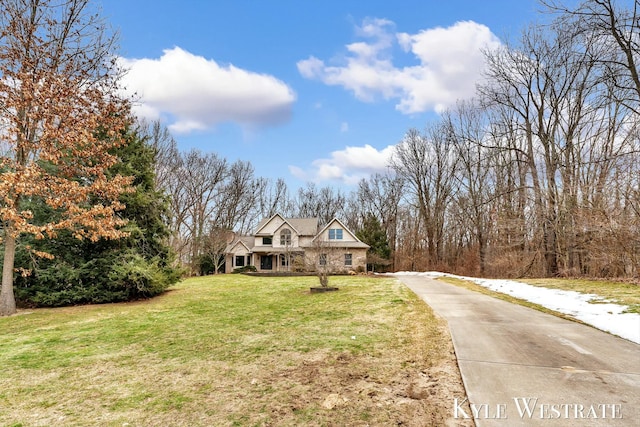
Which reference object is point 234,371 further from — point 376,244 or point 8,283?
point 376,244

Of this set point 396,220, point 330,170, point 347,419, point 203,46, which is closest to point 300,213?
point 330,170

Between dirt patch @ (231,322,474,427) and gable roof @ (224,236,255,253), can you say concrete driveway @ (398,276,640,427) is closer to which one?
dirt patch @ (231,322,474,427)

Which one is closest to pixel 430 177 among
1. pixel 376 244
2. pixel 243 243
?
pixel 376 244

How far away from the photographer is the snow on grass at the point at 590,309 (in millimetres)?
5642

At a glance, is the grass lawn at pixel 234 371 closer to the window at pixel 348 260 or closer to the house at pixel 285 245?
the house at pixel 285 245

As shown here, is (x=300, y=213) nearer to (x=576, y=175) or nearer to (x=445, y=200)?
(x=445, y=200)

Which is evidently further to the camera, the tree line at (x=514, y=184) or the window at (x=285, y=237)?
the window at (x=285, y=237)

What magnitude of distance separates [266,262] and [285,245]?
3.24 meters

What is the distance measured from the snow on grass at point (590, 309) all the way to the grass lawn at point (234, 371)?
2898mm

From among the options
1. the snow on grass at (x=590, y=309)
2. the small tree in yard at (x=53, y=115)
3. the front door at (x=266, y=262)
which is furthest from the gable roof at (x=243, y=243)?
the snow on grass at (x=590, y=309)

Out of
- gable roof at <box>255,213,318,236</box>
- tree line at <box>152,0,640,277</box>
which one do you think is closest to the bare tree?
tree line at <box>152,0,640,277</box>

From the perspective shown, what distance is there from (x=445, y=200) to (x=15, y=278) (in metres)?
32.8

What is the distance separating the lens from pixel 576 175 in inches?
699

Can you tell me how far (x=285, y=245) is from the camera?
3045 cm
